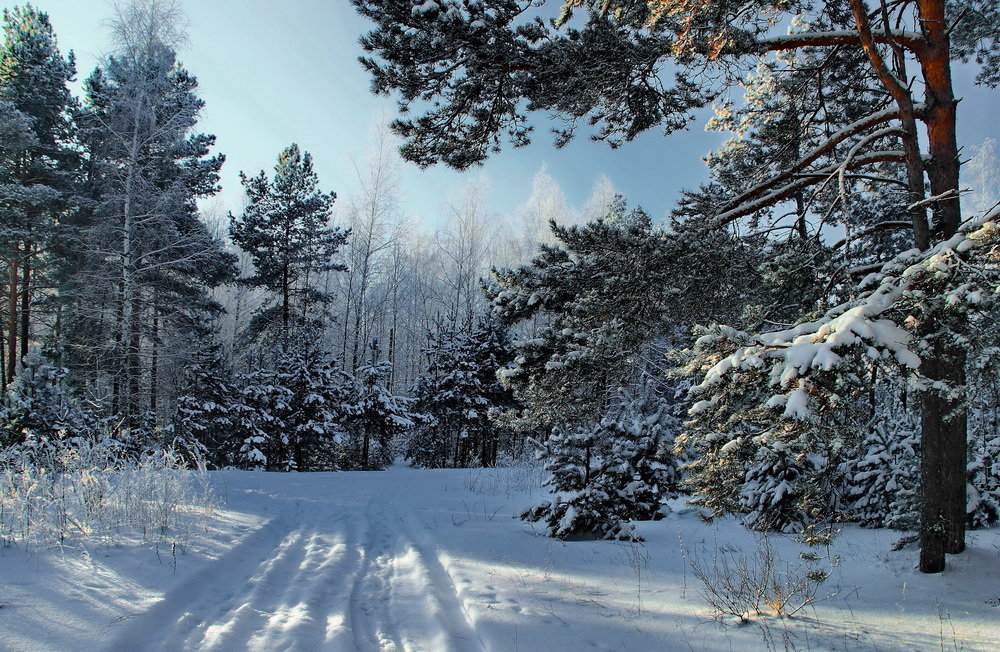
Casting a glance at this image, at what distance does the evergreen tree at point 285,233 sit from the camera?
2255cm

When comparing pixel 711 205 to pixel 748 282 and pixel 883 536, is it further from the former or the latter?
pixel 883 536

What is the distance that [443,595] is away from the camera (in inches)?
176

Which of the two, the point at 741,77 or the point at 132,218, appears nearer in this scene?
the point at 741,77

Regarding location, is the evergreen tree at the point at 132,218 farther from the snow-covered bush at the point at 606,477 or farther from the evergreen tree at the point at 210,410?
the snow-covered bush at the point at 606,477

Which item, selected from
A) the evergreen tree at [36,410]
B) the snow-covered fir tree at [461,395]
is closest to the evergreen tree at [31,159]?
the evergreen tree at [36,410]

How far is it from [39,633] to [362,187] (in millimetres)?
24412

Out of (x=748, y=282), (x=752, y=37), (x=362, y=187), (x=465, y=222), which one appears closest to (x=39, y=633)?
(x=748, y=282)

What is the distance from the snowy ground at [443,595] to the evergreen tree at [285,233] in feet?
56.7

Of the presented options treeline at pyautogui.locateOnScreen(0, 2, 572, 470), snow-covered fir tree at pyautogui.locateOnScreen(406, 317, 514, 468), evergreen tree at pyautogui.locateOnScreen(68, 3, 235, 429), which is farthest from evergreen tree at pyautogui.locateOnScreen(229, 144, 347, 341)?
snow-covered fir tree at pyautogui.locateOnScreen(406, 317, 514, 468)

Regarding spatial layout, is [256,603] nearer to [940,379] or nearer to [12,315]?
[940,379]

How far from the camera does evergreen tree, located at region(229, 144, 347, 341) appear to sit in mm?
22547

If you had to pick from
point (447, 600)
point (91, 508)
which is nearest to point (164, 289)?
point (91, 508)

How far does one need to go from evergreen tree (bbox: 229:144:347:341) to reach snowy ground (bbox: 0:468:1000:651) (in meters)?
17.3

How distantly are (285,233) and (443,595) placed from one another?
22.0 m
